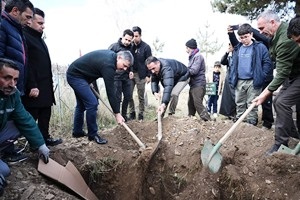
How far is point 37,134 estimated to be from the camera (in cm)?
305

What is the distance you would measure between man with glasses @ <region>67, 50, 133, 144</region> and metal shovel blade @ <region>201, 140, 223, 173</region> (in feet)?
4.01

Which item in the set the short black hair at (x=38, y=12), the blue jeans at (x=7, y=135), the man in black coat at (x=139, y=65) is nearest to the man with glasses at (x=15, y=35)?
the short black hair at (x=38, y=12)

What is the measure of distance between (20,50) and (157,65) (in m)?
2.15

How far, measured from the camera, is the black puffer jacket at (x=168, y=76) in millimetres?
4902

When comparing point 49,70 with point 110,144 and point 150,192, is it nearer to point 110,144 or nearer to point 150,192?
point 110,144

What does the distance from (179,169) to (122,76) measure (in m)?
1.99

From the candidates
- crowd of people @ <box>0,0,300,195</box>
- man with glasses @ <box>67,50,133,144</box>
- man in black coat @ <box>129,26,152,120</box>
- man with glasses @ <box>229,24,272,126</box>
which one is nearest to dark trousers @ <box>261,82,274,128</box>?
crowd of people @ <box>0,0,300,195</box>

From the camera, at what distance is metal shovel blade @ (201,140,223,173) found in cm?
377

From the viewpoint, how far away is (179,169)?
13.9 feet

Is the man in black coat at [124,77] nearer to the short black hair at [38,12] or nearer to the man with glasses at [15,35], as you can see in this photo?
the short black hair at [38,12]

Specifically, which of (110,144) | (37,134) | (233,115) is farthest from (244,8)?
(37,134)

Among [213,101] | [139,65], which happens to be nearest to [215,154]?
[139,65]

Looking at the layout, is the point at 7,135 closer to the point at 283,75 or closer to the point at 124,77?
the point at 124,77

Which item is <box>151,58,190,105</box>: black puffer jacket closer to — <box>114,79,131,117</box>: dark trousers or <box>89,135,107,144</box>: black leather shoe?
<box>114,79,131,117</box>: dark trousers
